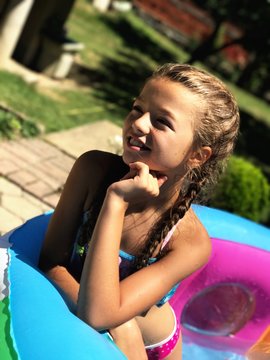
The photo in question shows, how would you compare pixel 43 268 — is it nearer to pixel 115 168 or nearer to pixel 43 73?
pixel 115 168

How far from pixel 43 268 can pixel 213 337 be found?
149cm

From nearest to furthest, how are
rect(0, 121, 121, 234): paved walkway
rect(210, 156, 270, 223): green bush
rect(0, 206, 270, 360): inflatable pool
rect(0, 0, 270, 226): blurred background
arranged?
rect(0, 206, 270, 360): inflatable pool < rect(0, 121, 121, 234): paved walkway < rect(210, 156, 270, 223): green bush < rect(0, 0, 270, 226): blurred background

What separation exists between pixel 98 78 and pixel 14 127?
4673 millimetres

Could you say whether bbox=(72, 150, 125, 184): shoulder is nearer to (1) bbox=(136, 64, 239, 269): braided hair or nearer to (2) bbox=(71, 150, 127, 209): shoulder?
(2) bbox=(71, 150, 127, 209): shoulder

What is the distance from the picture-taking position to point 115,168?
2.04 meters

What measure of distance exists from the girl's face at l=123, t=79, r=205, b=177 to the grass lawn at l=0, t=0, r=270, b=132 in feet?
10.1

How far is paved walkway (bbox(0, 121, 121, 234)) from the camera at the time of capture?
3.88 meters

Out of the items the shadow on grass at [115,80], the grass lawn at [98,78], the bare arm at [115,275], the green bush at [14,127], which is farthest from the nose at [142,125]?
the shadow on grass at [115,80]

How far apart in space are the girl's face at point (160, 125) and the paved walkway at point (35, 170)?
1.91 meters

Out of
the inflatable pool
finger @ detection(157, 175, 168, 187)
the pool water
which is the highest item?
finger @ detection(157, 175, 168, 187)

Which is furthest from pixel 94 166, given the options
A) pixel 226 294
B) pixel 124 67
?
pixel 124 67

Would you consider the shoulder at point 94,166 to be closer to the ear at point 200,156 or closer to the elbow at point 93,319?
Answer: the ear at point 200,156

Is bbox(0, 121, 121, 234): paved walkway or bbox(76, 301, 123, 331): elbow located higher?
bbox(76, 301, 123, 331): elbow

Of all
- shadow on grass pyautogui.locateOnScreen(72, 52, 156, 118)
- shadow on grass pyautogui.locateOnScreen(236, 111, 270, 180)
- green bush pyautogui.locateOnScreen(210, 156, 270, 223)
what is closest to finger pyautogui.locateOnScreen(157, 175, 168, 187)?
green bush pyautogui.locateOnScreen(210, 156, 270, 223)
